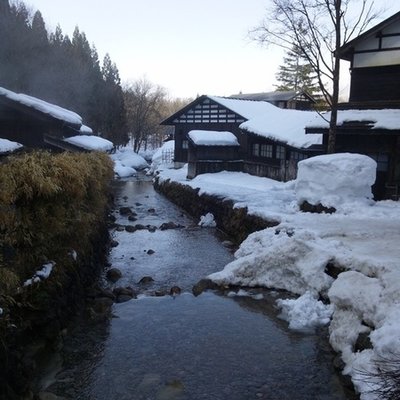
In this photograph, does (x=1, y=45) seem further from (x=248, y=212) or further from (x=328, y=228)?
(x=328, y=228)

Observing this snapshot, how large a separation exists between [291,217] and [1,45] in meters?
33.7

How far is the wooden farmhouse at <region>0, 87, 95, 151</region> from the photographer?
16.8m

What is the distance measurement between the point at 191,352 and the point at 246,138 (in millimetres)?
21691

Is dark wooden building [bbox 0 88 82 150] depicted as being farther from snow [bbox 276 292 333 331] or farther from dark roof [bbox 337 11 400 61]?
snow [bbox 276 292 333 331]

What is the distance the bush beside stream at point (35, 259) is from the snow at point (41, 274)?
4 cm

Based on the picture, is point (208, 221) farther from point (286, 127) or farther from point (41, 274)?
point (41, 274)

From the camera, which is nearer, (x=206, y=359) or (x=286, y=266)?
(x=206, y=359)

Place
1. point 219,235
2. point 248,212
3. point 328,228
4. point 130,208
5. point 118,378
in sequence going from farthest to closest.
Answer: point 130,208
point 219,235
point 248,212
point 328,228
point 118,378

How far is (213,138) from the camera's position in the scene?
89.7 ft

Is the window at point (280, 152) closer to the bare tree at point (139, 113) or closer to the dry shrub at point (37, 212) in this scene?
the dry shrub at point (37, 212)

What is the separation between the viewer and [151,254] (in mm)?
13281

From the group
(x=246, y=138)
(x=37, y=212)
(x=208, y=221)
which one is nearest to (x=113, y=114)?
(x=246, y=138)

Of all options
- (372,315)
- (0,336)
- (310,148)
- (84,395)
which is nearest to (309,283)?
(372,315)

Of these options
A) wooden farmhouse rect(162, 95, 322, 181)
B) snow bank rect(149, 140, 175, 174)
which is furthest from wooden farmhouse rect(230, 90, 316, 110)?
snow bank rect(149, 140, 175, 174)
